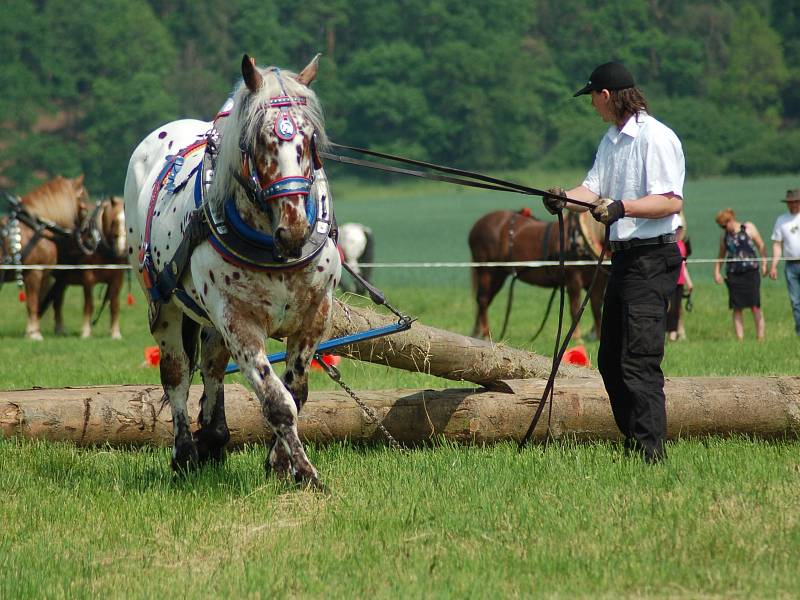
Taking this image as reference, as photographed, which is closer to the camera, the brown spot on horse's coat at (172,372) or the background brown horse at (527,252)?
the brown spot on horse's coat at (172,372)

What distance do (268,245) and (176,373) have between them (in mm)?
1700

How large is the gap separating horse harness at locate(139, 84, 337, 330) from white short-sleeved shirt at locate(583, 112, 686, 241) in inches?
63.2

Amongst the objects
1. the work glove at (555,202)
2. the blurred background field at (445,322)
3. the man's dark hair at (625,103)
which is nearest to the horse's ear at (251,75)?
the work glove at (555,202)

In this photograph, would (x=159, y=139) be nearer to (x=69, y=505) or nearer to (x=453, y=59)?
(x=69, y=505)

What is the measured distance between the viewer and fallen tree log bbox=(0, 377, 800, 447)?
8.33 metres

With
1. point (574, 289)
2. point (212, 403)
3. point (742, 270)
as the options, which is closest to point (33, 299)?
point (574, 289)

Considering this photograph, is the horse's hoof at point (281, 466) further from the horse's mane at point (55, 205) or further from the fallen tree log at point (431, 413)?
the horse's mane at point (55, 205)

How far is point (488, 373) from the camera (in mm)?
8766

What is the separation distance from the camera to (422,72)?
99625 mm

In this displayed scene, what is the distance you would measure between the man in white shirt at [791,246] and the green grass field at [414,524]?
9.87 m

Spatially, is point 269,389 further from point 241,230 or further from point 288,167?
point 288,167

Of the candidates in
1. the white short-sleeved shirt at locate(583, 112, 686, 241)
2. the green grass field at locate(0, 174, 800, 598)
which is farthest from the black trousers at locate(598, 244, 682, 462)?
the green grass field at locate(0, 174, 800, 598)

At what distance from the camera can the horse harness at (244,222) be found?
6625mm

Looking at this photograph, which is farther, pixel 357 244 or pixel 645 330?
pixel 357 244
